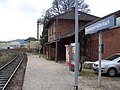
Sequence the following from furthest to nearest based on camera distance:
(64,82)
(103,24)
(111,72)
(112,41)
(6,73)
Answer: (112,41) < (6,73) < (111,72) < (64,82) < (103,24)

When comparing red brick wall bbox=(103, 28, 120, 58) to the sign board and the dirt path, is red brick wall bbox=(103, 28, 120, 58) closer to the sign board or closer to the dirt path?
the dirt path

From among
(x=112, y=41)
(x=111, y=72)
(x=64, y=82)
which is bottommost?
(x=64, y=82)

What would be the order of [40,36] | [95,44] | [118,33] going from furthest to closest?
1. [40,36]
2. [95,44]
3. [118,33]

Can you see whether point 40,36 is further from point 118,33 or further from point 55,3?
point 118,33

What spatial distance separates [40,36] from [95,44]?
48189mm

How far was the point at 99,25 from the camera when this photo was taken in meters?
12.8

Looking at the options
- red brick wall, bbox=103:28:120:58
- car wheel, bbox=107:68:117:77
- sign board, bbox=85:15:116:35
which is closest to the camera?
sign board, bbox=85:15:116:35

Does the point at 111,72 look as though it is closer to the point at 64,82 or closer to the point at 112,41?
the point at 64,82

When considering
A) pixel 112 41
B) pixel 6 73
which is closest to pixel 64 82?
pixel 6 73

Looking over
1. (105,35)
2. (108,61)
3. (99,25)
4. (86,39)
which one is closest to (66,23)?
(86,39)

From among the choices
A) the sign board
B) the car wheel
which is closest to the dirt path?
the car wheel

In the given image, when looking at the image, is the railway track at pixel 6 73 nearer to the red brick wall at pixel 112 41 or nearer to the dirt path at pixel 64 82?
the dirt path at pixel 64 82

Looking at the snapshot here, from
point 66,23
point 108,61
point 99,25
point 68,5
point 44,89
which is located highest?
point 68,5

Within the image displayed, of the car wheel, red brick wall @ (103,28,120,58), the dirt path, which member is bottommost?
the dirt path
